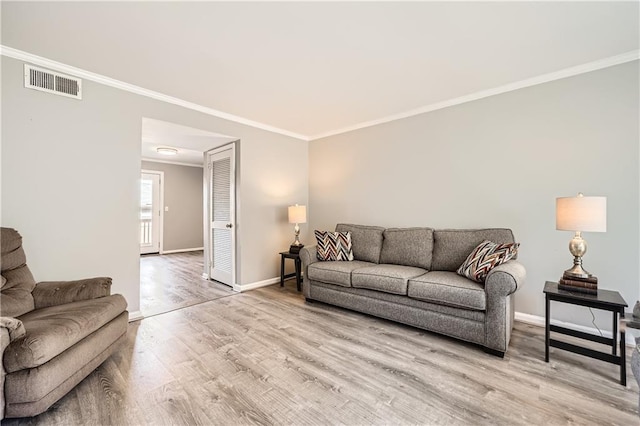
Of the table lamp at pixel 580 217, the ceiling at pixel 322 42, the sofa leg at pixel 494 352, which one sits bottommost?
the sofa leg at pixel 494 352

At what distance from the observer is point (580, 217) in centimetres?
204

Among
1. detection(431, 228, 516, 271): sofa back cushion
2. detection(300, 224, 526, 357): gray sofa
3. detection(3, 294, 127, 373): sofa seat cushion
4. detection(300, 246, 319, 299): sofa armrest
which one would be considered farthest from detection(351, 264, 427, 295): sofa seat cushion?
detection(3, 294, 127, 373): sofa seat cushion

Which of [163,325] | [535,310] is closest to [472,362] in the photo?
[535,310]

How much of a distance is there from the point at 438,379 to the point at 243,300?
2483mm

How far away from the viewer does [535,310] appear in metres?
2.81

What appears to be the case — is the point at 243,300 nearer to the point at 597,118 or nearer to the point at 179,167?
the point at 597,118

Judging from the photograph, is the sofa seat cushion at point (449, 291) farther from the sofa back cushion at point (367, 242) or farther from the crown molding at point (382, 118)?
the crown molding at point (382, 118)

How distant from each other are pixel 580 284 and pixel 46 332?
11.7 ft

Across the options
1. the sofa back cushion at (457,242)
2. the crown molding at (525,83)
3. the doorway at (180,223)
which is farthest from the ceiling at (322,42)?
the sofa back cushion at (457,242)

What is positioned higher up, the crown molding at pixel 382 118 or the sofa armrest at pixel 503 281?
the crown molding at pixel 382 118

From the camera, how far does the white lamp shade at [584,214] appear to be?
2.00 meters

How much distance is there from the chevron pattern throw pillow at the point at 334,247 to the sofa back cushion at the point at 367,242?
93mm

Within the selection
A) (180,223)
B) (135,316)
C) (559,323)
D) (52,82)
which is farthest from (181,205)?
(559,323)

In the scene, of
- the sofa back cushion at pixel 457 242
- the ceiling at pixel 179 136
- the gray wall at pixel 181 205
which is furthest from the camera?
the gray wall at pixel 181 205
